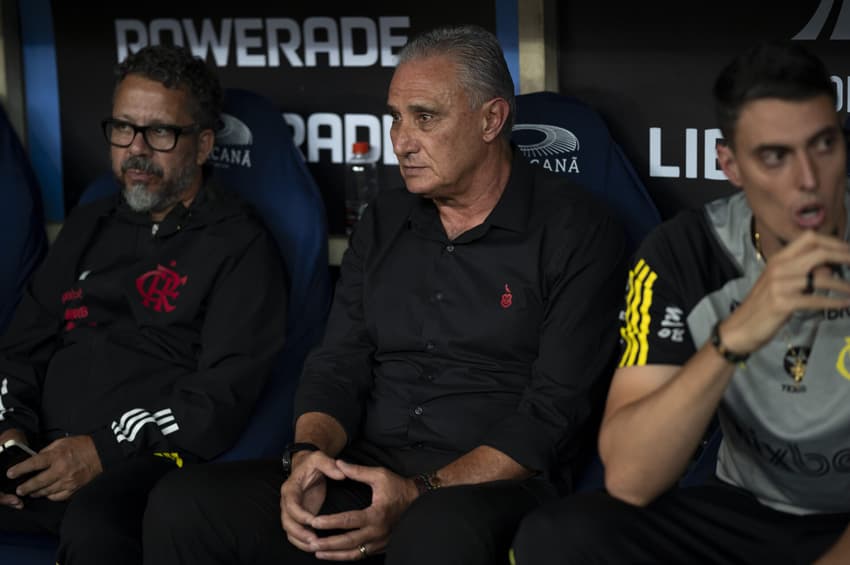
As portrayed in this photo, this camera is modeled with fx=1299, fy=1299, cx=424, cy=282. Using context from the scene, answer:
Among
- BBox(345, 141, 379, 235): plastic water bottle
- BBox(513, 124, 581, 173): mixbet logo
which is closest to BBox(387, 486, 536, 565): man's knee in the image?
BBox(513, 124, 581, 173): mixbet logo

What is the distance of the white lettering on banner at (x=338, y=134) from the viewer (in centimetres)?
322

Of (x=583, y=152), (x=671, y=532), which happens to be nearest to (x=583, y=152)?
(x=583, y=152)

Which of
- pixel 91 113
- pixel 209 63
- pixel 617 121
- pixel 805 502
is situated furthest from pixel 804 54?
pixel 91 113

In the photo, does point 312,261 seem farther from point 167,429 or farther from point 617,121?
point 617,121

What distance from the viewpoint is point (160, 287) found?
271 centimetres

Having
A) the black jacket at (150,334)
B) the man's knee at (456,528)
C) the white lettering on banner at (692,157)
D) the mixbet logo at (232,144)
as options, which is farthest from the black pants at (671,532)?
the mixbet logo at (232,144)

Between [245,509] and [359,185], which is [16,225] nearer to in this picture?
[359,185]

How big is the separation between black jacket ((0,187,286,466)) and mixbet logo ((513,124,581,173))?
574mm

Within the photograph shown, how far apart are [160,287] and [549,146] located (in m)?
0.86

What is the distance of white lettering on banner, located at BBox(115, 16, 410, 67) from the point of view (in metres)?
3.18

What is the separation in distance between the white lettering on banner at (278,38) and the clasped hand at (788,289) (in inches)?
66.3

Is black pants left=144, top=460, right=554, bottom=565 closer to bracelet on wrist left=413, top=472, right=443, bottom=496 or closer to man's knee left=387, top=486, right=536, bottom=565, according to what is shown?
man's knee left=387, top=486, right=536, bottom=565

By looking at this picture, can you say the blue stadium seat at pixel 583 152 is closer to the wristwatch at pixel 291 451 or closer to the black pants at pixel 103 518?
the wristwatch at pixel 291 451

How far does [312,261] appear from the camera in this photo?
2812 mm
